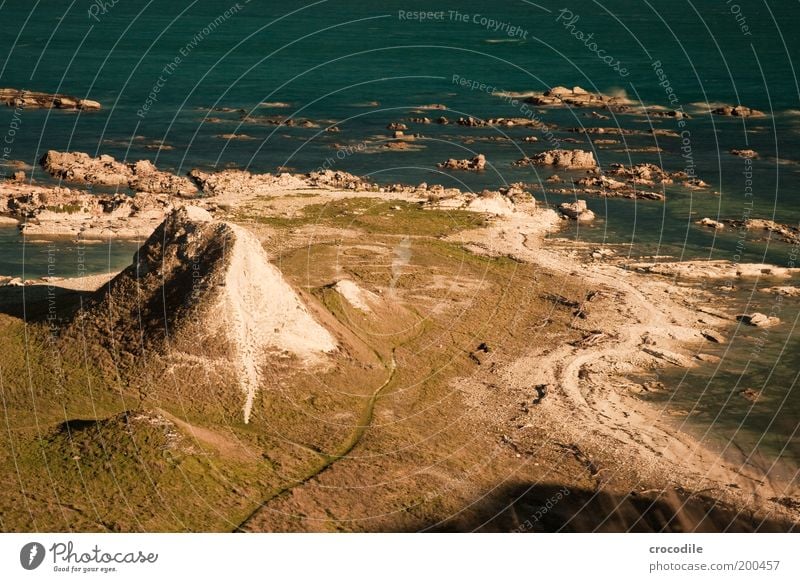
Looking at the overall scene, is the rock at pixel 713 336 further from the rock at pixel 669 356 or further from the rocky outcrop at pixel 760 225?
the rocky outcrop at pixel 760 225

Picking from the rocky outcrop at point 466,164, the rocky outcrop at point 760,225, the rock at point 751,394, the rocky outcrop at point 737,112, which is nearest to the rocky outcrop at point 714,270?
the rocky outcrop at point 760,225

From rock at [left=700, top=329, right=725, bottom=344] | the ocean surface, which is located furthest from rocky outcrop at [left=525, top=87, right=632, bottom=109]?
rock at [left=700, top=329, right=725, bottom=344]

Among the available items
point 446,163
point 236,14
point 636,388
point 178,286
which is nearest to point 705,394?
point 636,388

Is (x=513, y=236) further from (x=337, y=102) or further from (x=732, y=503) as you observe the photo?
(x=337, y=102)

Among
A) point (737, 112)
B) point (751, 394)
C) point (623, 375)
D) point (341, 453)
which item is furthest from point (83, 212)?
point (737, 112)

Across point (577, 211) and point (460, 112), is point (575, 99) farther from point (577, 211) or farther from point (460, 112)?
point (577, 211)
